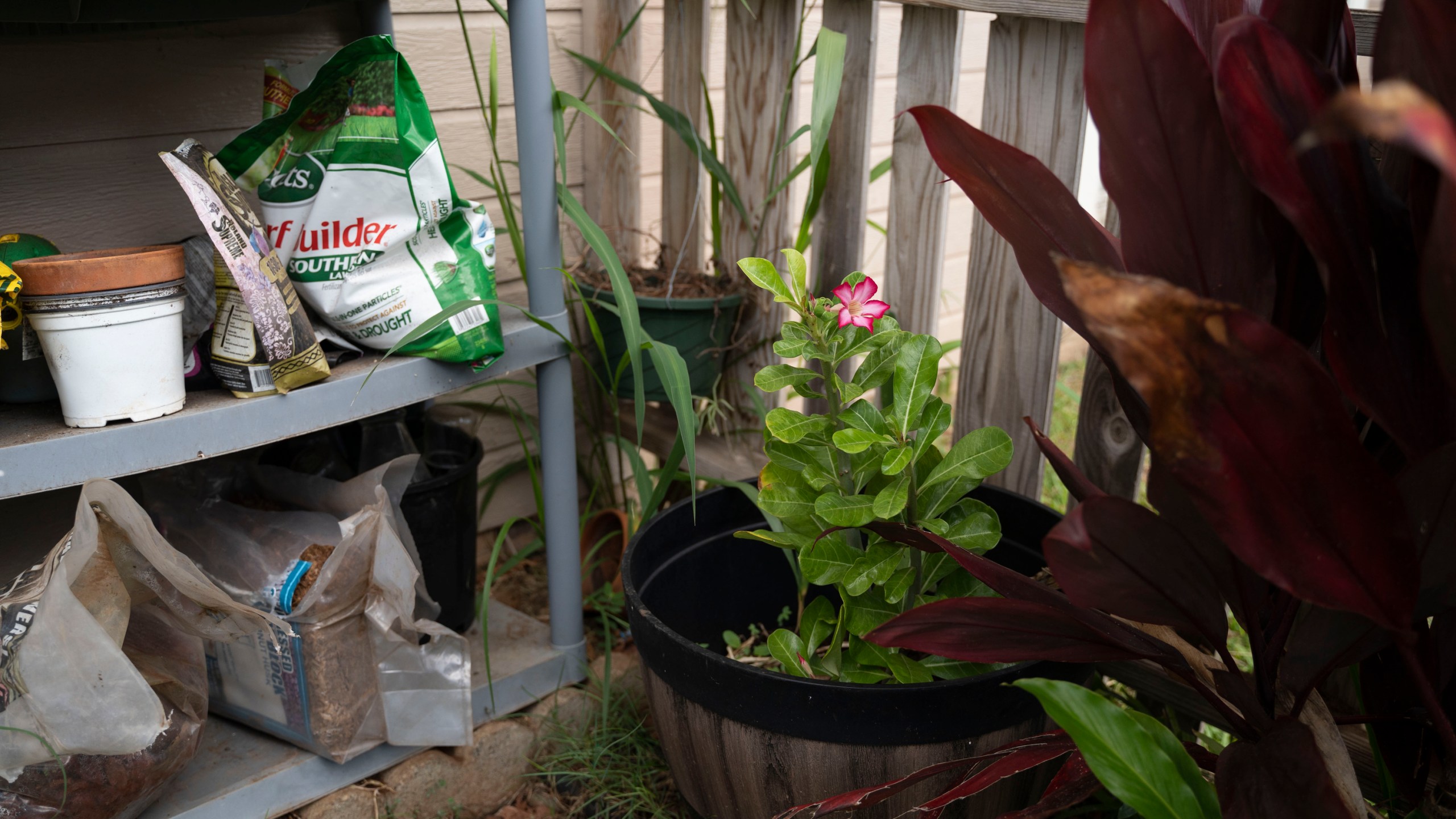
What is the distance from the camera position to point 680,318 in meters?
1.40

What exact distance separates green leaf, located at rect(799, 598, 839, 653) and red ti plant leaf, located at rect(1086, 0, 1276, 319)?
0.48m

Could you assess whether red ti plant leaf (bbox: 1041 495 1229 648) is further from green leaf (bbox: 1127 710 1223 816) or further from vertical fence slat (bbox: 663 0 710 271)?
vertical fence slat (bbox: 663 0 710 271)

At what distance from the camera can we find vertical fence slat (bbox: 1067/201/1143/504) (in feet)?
3.63

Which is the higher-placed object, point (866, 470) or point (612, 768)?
point (866, 470)

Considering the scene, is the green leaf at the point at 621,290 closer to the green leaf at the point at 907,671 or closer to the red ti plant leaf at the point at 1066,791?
the green leaf at the point at 907,671

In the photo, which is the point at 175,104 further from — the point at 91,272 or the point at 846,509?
the point at 846,509

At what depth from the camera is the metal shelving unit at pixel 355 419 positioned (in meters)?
0.90

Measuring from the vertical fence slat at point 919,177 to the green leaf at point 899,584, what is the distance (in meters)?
0.46

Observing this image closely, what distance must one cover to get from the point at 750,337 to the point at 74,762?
3.19 feet

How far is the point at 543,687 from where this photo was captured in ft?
4.41

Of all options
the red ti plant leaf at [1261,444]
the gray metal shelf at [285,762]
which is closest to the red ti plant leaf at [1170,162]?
the red ti plant leaf at [1261,444]

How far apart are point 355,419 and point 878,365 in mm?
571

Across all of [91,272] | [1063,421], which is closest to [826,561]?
[91,272]

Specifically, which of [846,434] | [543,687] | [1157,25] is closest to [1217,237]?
[1157,25]
